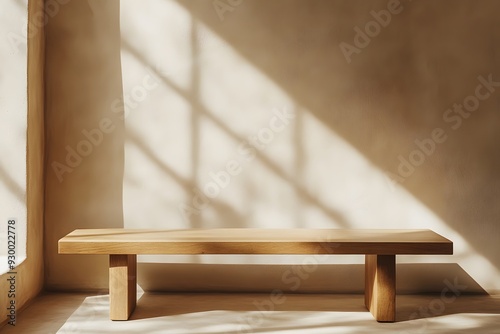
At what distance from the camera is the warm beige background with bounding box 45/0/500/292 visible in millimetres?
3650

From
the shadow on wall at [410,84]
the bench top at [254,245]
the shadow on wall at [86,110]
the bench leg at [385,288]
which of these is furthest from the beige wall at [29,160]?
the bench leg at [385,288]

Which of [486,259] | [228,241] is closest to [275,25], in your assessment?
[228,241]

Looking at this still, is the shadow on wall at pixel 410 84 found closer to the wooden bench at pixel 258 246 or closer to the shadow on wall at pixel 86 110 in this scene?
the wooden bench at pixel 258 246

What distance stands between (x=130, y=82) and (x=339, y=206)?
1613mm

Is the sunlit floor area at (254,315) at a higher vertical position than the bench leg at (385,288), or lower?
lower

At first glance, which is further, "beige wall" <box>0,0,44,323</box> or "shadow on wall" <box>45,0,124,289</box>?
"shadow on wall" <box>45,0,124,289</box>

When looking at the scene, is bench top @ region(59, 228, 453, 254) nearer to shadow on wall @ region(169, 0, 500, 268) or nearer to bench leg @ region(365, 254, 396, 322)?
bench leg @ region(365, 254, 396, 322)

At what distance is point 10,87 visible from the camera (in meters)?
3.37

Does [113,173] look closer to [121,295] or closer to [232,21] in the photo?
[121,295]

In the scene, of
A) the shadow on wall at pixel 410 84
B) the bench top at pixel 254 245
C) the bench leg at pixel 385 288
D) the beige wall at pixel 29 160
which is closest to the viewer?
the bench top at pixel 254 245

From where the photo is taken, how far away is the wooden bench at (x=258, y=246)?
114 inches

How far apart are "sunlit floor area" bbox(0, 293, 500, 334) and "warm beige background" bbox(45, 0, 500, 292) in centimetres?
17

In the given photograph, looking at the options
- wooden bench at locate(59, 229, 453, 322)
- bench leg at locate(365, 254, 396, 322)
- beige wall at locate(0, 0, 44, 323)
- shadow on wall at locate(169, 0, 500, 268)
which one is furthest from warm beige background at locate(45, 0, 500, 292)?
bench leg at locate(365, 254, 396, 322)

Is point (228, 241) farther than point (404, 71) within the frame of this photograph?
No
